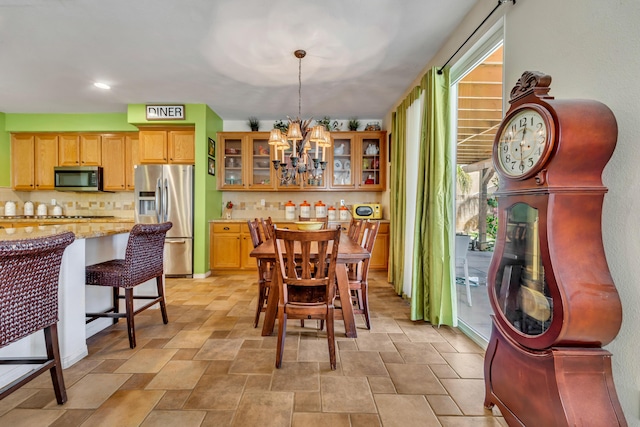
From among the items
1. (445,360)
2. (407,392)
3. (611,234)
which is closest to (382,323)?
(445,360)

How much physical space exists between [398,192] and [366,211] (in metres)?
0.99

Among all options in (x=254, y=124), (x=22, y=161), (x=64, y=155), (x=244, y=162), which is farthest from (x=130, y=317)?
(x=22, y=161)

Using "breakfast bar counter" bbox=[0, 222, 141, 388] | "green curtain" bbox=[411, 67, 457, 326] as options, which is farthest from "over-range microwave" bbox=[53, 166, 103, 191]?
"green curtain" bbox=[411, 67, 457, 326]

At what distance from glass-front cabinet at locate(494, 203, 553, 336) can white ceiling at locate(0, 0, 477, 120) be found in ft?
6.00

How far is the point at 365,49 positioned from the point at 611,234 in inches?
94.7

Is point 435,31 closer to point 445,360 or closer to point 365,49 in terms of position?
point 365,49

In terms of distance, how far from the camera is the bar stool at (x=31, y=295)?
1.27 m

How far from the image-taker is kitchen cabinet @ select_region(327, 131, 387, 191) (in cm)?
490

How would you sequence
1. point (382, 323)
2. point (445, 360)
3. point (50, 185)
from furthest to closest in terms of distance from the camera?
point (50, 185), point (382, 323), point (445, 360)

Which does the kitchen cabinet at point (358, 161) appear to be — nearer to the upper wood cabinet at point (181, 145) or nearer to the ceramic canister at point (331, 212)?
the ceramic canister at point (331, 212)

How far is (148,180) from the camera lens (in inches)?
171

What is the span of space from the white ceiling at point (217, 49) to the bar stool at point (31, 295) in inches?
75.6

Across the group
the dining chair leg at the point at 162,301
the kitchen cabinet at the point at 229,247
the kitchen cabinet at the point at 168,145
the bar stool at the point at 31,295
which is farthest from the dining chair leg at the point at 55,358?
the kitchen cabinet at the point at 168,145

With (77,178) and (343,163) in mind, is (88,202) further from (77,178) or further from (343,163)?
(343,163)
